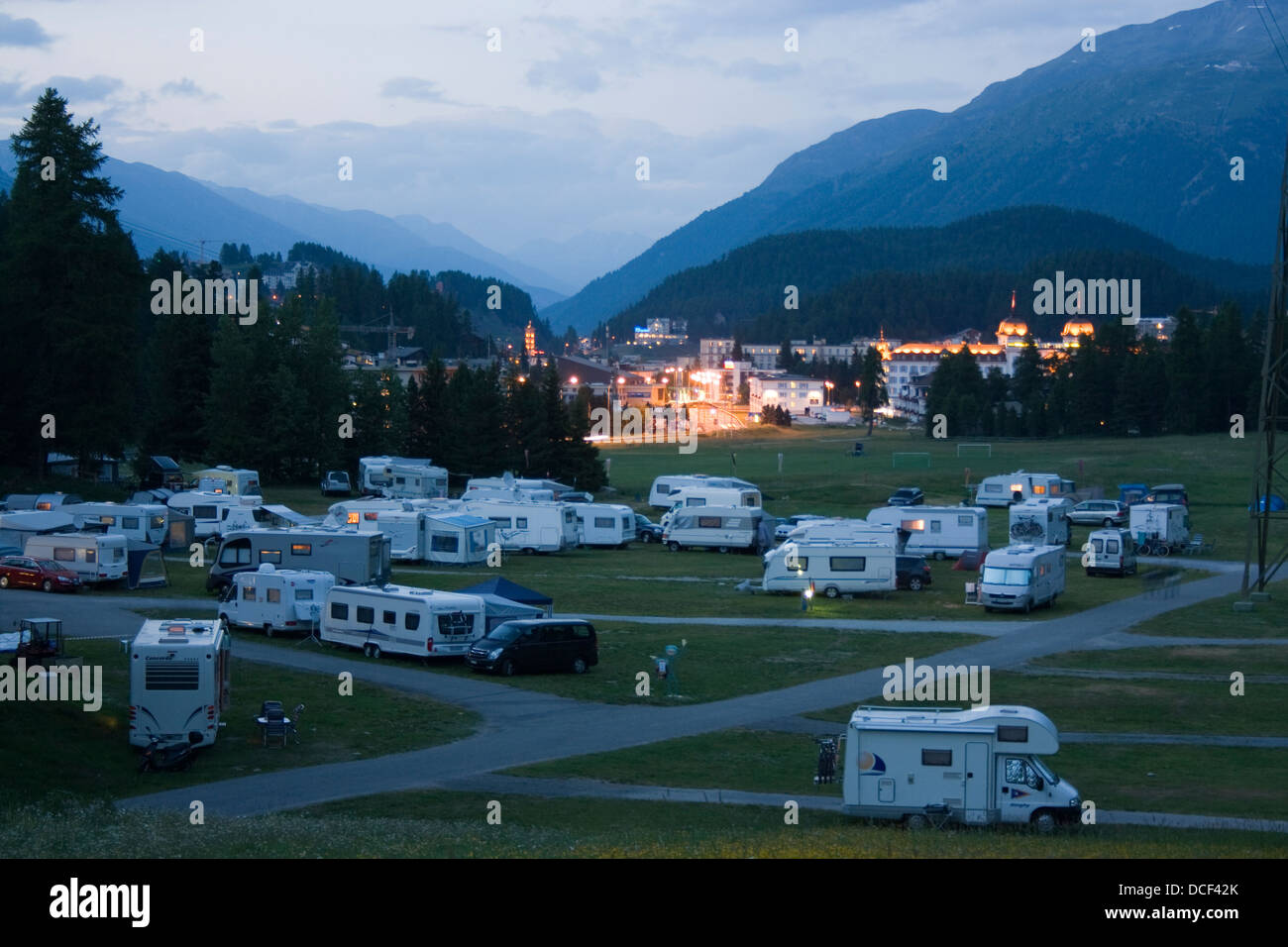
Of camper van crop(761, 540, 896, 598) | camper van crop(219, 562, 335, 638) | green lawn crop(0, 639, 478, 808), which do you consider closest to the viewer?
green lawn crop(0, 639, 478, 808)

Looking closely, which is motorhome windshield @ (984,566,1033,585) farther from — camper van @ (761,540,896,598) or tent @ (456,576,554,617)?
tent @ (456,576,554,617)

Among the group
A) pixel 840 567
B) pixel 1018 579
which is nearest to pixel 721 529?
pixel 840 567

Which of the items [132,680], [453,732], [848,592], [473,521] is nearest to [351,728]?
[453,732]

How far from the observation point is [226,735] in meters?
16.4

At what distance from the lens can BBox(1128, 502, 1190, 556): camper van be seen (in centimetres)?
3828

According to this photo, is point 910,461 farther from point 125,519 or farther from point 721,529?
point 125,519

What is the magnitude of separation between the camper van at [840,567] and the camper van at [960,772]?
17.3 m

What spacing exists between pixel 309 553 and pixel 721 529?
15865mm

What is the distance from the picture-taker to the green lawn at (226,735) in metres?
14.1

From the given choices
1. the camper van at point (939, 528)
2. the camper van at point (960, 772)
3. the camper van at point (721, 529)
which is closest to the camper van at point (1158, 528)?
the camper van at point (939, 528)

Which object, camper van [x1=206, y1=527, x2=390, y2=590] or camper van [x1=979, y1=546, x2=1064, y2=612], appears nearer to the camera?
camper van [x1=979, y1=546, x2=1064, y2=612]

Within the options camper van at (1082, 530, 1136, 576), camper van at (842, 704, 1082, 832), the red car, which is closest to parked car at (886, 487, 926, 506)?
camper van at (1082, 530, 1136, 576)

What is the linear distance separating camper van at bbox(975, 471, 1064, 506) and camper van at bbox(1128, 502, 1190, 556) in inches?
369
